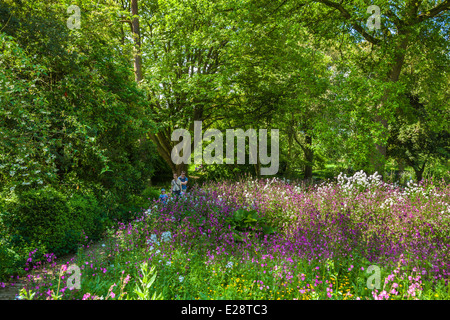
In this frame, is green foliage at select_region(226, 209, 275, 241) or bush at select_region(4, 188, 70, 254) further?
green foliage at select_region(226, 209, 275, 241)

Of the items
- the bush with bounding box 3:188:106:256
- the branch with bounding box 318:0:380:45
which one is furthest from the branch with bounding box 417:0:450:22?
the bush with bounding box 3:188:106:256

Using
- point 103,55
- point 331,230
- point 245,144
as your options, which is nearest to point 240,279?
point 331,230

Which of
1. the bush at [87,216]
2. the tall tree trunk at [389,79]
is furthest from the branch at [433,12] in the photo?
the bush at [87,216]

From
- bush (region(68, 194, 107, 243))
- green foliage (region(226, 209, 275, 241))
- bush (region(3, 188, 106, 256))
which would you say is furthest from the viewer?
bush (region(68, 194, 107, 243))

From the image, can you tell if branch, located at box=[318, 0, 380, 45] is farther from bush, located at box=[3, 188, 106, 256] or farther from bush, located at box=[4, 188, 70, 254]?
bush, located at box=[4, 188, 70, 254]

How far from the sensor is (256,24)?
11.9m

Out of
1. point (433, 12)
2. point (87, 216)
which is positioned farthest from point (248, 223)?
point (433, 12)

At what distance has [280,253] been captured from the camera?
4543mm

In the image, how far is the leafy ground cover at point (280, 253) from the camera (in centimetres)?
361

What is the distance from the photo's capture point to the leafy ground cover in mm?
3609

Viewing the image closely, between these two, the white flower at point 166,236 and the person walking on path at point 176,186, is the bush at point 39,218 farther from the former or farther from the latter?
the person walking on path at point 176,186

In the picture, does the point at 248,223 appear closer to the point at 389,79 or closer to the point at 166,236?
the point at 166,236

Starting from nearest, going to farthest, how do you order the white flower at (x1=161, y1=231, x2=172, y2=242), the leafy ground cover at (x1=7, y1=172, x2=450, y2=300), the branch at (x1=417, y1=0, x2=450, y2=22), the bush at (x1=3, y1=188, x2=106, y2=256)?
the leafy ground cover at (x1=7, y1=172, x2=450, y2=300) < the white flower at (x1=161, y1=231, x2=172, y2=242) < the bush at (x1=3, y1=188, x2=106, y2=256) < the branch at (x1=417, y1=0, x2=450, y2=22)

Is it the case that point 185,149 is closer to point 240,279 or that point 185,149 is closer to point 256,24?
point 256,24
